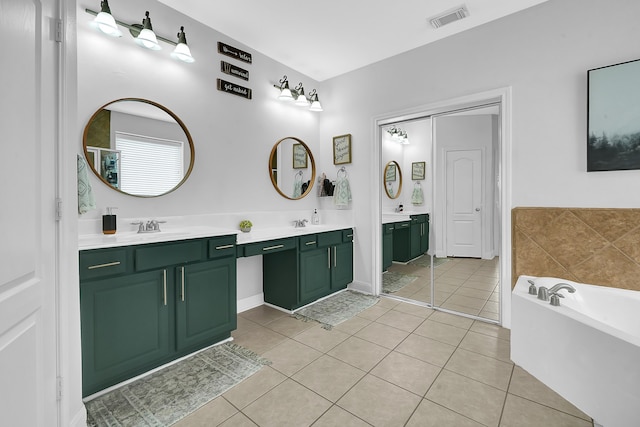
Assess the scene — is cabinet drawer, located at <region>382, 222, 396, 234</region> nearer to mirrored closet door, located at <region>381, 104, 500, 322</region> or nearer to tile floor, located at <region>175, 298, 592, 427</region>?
mirrored closet door, located at <region>381, 104, 500, 322</region>

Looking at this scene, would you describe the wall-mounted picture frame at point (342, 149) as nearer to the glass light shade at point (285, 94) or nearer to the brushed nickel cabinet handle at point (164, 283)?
the glass light shade at point (285, 94)

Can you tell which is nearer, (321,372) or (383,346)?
(321,372)

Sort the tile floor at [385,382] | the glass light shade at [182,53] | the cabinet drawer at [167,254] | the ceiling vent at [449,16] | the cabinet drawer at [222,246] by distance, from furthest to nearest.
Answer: the ceiling vent at [449,16] < the glass light shade at [182,53] < the cabinet drawer at [222,246] < the cabinet drawer at [167,254] < the tile floor at [385,382]

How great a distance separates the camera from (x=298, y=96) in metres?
3.72

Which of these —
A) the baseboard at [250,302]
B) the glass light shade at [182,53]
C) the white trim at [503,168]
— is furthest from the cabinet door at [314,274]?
the glass light shade at [182,53]

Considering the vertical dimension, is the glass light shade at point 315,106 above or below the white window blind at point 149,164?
above

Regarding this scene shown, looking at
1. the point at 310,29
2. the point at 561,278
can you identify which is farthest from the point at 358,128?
the point at 561,278

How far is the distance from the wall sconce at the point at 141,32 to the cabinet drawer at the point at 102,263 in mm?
1656

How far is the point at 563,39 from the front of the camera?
2.46m

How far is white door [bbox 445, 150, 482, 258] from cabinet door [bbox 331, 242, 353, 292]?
1.21 m

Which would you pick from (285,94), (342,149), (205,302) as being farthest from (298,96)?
(205,302)

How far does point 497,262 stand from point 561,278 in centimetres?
66

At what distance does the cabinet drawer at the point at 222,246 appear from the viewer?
7.75 feet

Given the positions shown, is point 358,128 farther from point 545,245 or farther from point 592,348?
point 592,348
